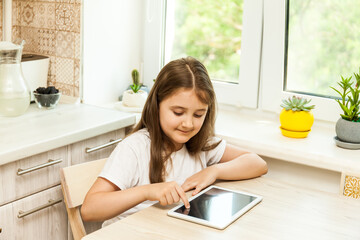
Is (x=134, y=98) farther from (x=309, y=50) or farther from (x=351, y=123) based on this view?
(x=351, y=123)

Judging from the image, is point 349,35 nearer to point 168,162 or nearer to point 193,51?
point 193,51

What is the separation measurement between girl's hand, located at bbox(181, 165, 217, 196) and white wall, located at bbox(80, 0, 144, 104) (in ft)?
2.87

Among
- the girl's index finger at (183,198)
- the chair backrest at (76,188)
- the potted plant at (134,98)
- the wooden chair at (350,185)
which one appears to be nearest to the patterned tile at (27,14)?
the potted plant at (134,98)

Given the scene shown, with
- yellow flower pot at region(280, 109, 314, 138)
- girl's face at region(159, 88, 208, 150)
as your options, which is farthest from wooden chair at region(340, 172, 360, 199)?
girl's face at region(159, 88, 208, 150)

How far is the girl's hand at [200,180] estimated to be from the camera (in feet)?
4.78

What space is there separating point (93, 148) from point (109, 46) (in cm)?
62

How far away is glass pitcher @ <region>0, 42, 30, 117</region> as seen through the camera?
6.11 ft

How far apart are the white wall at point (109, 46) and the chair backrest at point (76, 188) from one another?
0.66 metres

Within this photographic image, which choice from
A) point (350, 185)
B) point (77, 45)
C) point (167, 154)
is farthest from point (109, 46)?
point (350, 185)

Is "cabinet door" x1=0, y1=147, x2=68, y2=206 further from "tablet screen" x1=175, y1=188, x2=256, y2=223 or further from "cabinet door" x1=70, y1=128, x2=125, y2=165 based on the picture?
"tablet screen" x1=175, y1=188, x2=256, y2=223

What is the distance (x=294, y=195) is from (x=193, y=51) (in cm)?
110

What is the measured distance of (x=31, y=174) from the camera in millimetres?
1642

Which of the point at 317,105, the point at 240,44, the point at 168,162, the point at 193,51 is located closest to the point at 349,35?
the point at 317,105

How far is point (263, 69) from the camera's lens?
2156mm
